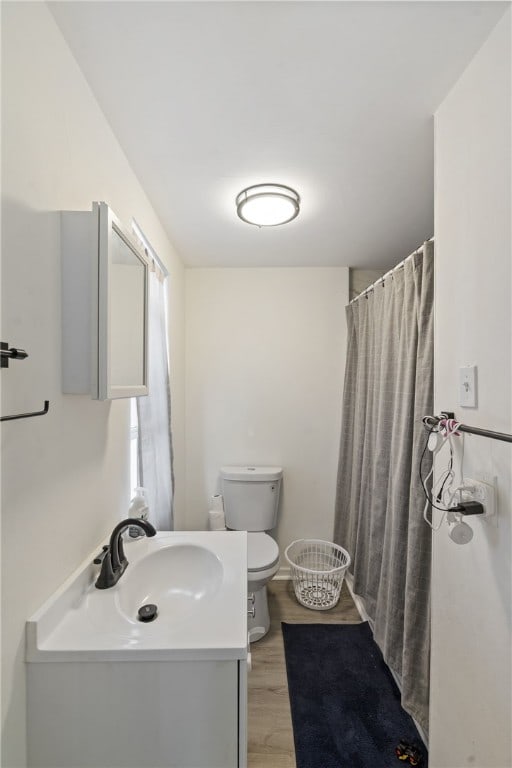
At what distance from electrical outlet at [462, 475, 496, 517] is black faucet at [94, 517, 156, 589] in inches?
35.2

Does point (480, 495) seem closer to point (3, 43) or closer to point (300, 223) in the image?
point (3, 43)

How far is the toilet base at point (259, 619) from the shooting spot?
185 cm

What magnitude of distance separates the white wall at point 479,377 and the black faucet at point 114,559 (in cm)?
92

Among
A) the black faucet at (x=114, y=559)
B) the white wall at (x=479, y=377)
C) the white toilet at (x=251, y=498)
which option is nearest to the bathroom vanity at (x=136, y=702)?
the black faucet at (x=114, y=559)

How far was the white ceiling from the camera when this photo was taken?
2.67 ft

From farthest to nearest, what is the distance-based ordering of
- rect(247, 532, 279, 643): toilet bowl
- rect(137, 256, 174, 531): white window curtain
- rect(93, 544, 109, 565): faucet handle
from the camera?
rect(247, 532, 279, 643): toilet bowl < rect(137, 256, 174, 531): white window curtain < rect(93, 544, 109, 565): faucet handle

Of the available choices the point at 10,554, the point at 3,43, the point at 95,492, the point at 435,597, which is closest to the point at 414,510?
A: the point at 435,597

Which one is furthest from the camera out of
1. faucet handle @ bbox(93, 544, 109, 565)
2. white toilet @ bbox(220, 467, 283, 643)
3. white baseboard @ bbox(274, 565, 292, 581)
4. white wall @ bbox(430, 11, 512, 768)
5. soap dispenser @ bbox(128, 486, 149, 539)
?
white baseboard @ bbox(274, 565, 292, 581)

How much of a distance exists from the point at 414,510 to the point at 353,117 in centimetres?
143

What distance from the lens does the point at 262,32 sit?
0.85 m

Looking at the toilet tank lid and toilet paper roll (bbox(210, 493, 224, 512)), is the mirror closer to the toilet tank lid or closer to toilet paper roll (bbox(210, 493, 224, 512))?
the toilet tank lid

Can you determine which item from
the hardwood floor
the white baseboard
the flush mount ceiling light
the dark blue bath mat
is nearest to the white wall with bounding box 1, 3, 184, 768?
the flush mount ceiling light

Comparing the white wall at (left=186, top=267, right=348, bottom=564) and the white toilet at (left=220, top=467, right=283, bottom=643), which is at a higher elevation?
the white wall at (left=186, top=267, right=348, bottom=564)

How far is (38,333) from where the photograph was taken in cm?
78
